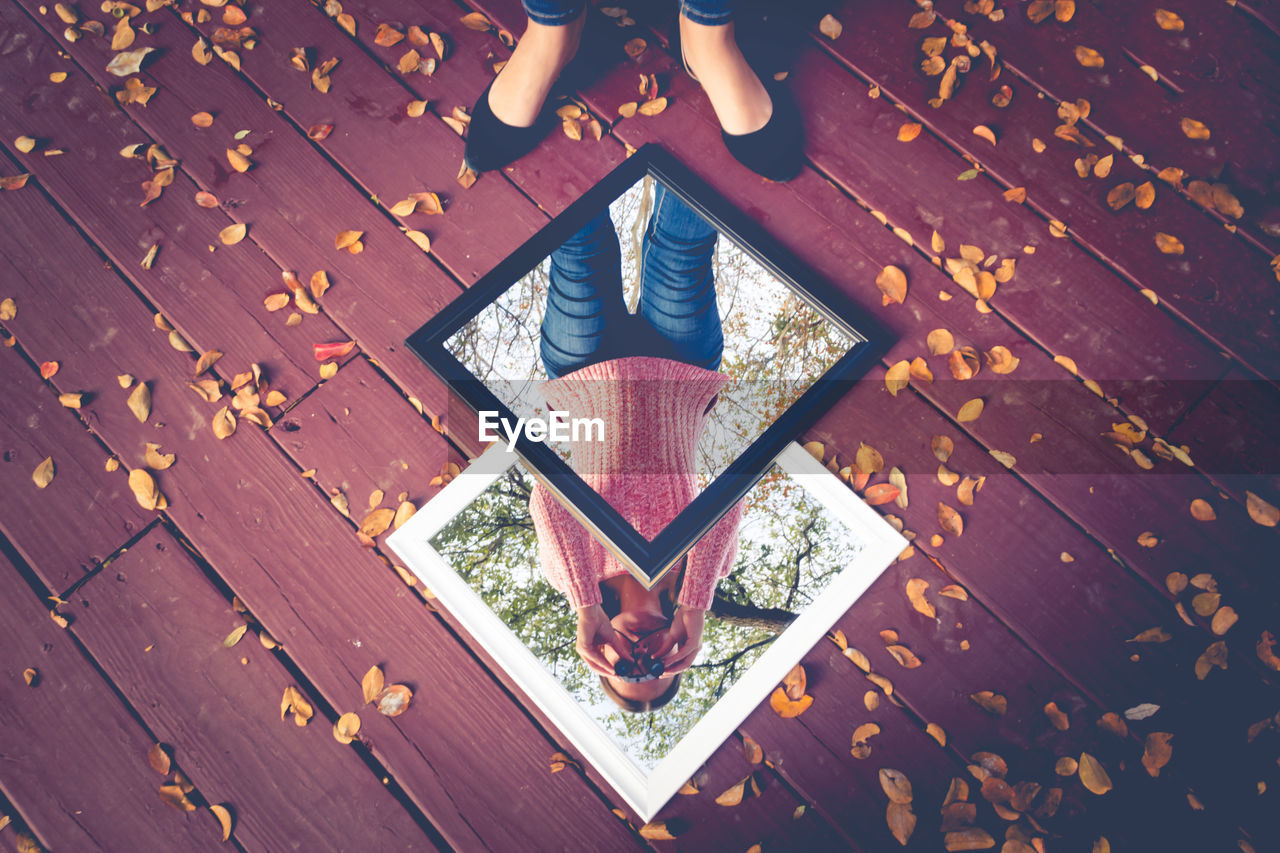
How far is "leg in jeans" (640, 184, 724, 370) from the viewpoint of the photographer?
1.20 meters

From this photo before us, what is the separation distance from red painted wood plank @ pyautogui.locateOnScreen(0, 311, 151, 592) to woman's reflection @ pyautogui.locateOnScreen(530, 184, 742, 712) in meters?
0.77

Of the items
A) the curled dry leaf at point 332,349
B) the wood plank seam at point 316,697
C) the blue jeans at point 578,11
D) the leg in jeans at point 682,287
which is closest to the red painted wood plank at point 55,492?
the wood plank seam at point 316,697

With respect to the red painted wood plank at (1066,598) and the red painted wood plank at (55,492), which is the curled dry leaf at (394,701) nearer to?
the red painted wood plank at (55,492)

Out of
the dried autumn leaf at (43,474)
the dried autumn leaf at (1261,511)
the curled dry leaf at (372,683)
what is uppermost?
the dried autumn leaf at (43,474)

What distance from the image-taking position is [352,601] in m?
1.20

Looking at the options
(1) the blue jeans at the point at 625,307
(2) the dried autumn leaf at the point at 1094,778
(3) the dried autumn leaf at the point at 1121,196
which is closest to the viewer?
(2) the dried autumn leaf at the point at 1094,778

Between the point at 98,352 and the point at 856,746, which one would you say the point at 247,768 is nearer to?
the point at 98,352

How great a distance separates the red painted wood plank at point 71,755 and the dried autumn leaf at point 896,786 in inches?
42.8

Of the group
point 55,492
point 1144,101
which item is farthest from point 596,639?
point 1144,101

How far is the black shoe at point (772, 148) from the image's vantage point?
1313mm

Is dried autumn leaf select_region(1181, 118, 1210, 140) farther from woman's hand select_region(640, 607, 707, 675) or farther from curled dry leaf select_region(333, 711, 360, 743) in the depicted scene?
curled dry leaf select_region(333, 711, 360, 743)

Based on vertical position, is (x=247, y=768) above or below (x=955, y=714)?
above

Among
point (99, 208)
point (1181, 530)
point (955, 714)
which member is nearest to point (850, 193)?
point (1181, 530)

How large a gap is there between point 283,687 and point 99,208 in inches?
39.0
